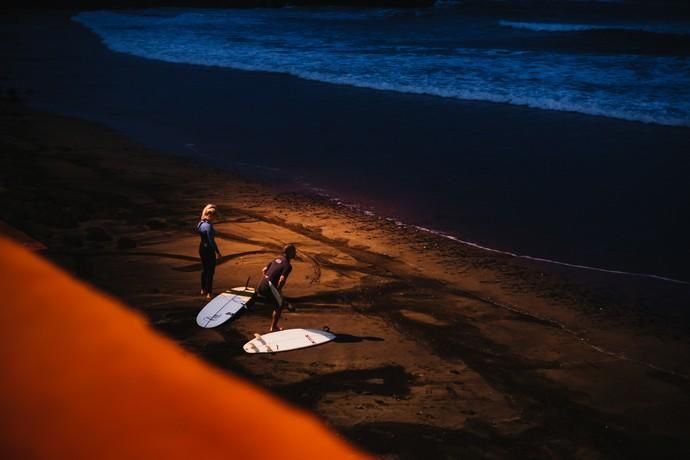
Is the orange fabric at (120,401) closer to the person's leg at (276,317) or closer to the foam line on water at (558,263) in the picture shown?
the person's leg at (276,317)

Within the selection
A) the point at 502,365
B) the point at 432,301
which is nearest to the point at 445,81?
the point at 432,301

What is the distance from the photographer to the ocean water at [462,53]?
23.3 m

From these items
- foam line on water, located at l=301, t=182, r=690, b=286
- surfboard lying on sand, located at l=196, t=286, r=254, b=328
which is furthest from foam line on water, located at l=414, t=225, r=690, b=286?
surfboard lying on sand, located at l=196, t=286, r=254, b=328

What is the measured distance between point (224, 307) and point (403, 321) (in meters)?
2.34

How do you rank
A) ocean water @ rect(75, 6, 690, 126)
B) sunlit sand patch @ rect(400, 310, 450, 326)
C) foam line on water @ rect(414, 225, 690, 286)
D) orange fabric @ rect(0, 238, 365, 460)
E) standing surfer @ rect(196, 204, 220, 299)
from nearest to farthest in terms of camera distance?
orange fabric @ rect(0, 238, 365, 460) → sunlit sand patch @ rect(400, 310, 450, 326) → standing surfer @ rect(196, 204, 220, 299) → foam line on water @ rect(414, 225, 690, 286) → ocean water @ rect(75, 6, 690, 126)

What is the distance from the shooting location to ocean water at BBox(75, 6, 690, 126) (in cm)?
2334

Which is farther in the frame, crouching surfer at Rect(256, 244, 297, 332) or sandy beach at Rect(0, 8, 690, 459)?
crouching surfer at Rect(256, 244, 297, 332)

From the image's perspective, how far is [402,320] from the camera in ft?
30.2

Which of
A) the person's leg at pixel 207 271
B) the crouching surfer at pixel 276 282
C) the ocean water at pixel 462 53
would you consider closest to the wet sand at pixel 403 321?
the person's leg at pixel 207 271

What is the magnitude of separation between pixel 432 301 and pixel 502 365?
6.00 ft

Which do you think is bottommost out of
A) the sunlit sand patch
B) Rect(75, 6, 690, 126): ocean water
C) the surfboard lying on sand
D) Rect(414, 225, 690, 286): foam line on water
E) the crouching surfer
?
the sunlit sand patch

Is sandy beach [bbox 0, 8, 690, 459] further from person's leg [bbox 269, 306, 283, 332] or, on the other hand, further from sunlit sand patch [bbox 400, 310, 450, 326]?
person's leg [bbox 269, 306, 283, 332]

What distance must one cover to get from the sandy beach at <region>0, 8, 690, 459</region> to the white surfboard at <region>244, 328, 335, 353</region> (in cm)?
12

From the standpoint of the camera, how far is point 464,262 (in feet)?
36.8
